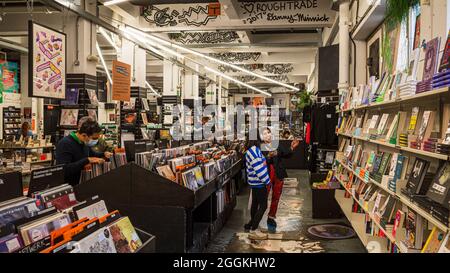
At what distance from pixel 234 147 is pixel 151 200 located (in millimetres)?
5676

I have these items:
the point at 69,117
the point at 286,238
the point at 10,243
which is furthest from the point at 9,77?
the point at 10,243

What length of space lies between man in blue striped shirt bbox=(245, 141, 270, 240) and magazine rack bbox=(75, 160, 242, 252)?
6.54 feet

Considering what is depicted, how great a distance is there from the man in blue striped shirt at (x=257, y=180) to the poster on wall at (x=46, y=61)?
10.5ft

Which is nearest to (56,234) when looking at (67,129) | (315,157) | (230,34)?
(67,129)

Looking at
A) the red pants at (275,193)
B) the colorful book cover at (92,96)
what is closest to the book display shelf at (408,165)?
the red pants at (275,193)

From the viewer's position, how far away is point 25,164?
10.7 meters

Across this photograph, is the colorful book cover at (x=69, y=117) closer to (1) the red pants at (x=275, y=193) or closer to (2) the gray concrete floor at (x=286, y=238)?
(2) the gray concrete floor at (x=286, y=238)

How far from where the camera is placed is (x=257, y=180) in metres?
6.70

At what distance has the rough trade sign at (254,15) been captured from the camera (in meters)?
10.3

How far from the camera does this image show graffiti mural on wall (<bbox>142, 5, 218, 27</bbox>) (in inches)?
416

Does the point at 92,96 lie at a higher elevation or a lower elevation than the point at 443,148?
higher

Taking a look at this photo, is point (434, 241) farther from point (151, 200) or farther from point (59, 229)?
point (151, 200)

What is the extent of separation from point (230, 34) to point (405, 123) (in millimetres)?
9144

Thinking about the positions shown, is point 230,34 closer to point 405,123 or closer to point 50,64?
point 50,64
